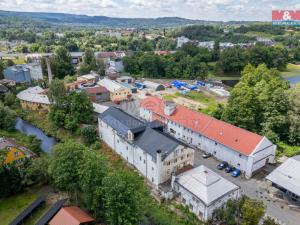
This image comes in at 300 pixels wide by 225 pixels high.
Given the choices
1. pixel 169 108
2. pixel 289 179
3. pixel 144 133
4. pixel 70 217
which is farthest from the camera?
pixel 169 108

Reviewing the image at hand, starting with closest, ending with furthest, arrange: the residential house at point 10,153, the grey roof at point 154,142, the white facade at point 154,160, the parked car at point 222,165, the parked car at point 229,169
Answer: the white facade at point 154,160, the grey roof at point 154,142, the residential house at point 10,153, the parked car at point 229,169, the parked car at point 222,165

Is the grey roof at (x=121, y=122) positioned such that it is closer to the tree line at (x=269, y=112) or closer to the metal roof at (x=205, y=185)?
the metal roof at (x=205, y=185)

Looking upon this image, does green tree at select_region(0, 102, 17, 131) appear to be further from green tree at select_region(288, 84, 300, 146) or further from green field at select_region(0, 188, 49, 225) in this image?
green tree at select_region(288, 84, 300, 146)

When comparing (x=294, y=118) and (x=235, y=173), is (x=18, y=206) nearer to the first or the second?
(x=235, y=173)

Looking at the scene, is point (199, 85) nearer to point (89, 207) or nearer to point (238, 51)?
point (238, 51)

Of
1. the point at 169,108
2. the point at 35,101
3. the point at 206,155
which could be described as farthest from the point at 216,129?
the point at 35,101

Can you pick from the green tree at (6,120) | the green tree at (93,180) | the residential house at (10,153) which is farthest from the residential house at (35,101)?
the green tree at (93,180)

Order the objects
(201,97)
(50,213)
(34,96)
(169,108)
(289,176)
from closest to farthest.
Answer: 1. (50,213)
2. (289,176)
3. (169,108)
4. (34,96)
5. (201,97)
